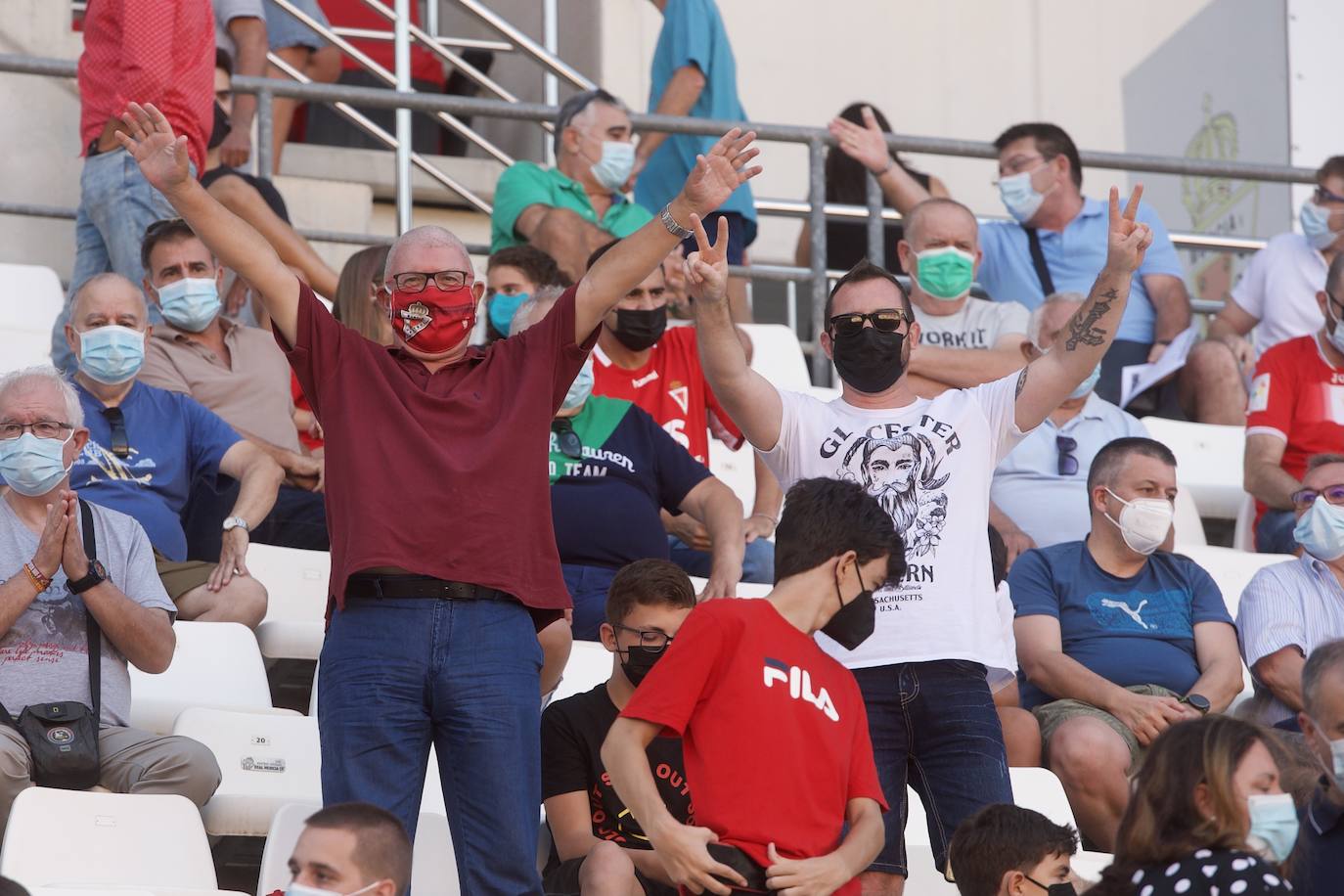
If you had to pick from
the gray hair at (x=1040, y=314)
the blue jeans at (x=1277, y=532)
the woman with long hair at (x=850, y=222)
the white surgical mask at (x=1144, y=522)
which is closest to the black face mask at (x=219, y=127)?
the woman with long hair at (x=850, y=222)

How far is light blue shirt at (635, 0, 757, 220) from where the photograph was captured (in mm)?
7566

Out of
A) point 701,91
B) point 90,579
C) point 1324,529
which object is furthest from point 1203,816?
point 701,91

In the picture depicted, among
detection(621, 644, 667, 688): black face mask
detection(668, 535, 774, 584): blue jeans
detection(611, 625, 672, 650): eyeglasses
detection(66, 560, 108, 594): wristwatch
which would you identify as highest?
detection(66, 560, 108, 594): wristwatch

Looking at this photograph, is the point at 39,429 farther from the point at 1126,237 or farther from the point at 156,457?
the point at 1126,237

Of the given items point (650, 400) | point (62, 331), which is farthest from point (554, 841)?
point (62, 331)

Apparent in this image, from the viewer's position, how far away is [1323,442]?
6465mm

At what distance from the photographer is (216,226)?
369 centimetres

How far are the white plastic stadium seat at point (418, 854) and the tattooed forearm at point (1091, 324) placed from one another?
1593 mm

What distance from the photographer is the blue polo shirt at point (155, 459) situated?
5203mm

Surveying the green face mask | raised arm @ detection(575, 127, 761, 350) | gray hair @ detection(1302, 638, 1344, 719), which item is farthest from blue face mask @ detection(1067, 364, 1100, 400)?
raised arm @ detection(575, 127, 761, 350)

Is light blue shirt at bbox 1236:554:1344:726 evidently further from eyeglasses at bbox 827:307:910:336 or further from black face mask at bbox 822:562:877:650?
black face mask at bbox 822:562:877:650

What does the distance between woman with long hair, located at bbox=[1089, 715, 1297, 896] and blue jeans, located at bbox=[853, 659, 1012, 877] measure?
57 centimetres

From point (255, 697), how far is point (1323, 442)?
3.49 m

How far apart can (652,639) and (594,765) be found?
29 centimetres
